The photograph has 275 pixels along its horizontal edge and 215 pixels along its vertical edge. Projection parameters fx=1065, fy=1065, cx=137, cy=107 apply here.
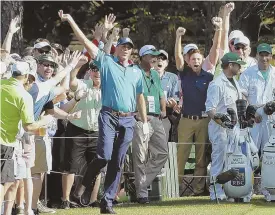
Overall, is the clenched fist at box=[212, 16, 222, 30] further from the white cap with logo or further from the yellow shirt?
the yellow shirt

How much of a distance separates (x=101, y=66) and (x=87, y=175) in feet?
4.77

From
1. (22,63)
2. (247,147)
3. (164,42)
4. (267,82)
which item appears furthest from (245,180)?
(164,42)

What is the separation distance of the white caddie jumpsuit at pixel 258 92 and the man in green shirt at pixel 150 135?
1271mm

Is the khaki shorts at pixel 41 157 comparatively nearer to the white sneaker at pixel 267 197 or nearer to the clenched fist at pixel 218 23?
the white sneaker at pixel 267 197

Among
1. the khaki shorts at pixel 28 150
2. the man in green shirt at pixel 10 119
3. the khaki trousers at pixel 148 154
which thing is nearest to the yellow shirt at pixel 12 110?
the man in green shirt at pixel 10 119

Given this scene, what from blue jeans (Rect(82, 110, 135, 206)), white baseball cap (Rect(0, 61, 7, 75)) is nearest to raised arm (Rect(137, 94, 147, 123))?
blue jeans (Rect(82, 110, 135, 206))

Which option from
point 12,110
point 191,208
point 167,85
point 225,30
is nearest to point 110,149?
point 191,208

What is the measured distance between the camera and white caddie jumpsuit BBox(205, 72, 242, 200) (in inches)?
604

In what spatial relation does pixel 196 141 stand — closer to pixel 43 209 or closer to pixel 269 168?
pixel 269 168

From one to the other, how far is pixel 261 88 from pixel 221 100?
814 millimetres

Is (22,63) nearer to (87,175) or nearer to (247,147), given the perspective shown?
(87,175)

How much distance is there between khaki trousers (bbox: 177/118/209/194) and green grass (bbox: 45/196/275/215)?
987 mm

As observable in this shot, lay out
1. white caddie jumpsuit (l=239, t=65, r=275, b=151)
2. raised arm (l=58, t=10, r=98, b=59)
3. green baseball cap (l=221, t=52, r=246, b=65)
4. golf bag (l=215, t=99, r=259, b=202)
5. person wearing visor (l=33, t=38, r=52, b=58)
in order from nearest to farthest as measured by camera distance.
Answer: raised arm (l=58, t=10, r=98, b=59), golf bag (l=215, t=99, r=259, b=202), green baseball cap (l=221, t=52, r=246, b=65), person wearing visor (l=33, t=38, r=52, b=58), white caddie jumpsuit (l=239, t=65, r=275, b=151)

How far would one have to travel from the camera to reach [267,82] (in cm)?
1588
